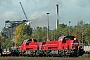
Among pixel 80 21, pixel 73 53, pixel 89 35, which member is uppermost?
pixel 80 21

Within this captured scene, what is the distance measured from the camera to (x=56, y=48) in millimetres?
53656

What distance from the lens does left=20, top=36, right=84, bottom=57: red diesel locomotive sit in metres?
49.3

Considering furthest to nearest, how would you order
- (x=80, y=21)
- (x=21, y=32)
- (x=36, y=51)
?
(x=21, y=32) < (x=80, y=21) < (x=36, y=51)

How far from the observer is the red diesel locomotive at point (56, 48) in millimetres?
49281

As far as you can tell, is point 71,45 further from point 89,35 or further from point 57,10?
point 57,10

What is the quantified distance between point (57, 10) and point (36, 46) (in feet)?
307

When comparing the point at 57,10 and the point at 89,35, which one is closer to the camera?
the point at 89,35

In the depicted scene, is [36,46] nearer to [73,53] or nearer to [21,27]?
[73,53]

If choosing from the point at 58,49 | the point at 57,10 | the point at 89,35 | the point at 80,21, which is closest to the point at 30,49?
the point at 58,49

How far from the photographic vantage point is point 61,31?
132 meters

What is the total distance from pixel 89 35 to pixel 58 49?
52552 millimetres

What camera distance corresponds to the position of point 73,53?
48.9 meters

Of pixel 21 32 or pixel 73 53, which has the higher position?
pixel 21 32

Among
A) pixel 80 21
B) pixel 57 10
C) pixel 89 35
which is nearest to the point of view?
pixel 89 35
